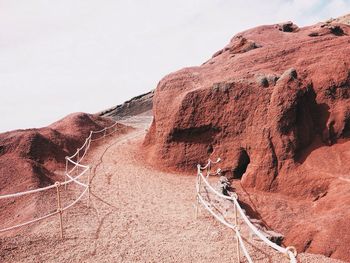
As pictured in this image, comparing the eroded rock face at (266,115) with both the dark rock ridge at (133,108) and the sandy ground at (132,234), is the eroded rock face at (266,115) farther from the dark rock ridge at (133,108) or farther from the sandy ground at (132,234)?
the dark rock ridge at (133,108)

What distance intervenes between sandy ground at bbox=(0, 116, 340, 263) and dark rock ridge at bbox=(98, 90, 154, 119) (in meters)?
22.0

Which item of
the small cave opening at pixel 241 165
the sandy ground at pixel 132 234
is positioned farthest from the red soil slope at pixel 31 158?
the small cave opening at pixel 241 165

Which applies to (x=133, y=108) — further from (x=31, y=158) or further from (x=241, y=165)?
(x=241, y=165)

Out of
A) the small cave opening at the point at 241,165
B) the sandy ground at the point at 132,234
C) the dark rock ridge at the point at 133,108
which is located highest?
the dark rock ridge at the point at 133,108

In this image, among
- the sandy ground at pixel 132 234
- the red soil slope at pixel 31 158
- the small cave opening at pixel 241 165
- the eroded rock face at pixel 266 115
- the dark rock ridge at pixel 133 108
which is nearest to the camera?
the sandy ground at pixel 132 234

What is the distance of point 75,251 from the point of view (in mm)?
7117

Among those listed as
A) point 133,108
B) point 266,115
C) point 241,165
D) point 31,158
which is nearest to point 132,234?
point 241,165

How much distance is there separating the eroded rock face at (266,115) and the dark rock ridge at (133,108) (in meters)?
18.4

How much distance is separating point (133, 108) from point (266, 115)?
947 inches

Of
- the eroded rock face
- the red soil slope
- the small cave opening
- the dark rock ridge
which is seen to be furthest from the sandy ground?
the dark rock ridge

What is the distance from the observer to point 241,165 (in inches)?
539

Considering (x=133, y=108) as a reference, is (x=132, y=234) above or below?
below

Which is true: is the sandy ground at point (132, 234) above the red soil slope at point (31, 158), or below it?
→ below

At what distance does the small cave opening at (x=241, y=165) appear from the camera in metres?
13.6
